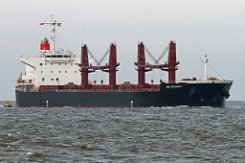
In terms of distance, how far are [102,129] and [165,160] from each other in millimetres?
16358

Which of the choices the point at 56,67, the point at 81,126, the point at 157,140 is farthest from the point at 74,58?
the point at 157,140

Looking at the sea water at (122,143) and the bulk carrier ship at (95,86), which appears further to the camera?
the bulk carrier ship at (95,86)

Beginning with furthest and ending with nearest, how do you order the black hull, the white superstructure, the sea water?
the white superstructure
the black hull
the sea water

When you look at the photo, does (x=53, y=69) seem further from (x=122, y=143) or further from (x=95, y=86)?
(x=122, y=143)

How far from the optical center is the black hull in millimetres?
82750

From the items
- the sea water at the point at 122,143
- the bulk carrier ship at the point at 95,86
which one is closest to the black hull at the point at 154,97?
the bulk carrier ship at the point at 95,86

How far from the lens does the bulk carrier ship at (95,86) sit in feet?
274

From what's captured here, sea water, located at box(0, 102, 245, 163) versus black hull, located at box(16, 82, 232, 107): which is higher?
black hull, located at box(16, 82, 232, 107)

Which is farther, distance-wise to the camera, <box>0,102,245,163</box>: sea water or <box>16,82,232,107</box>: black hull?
<box>16,82,232,107</box>: black hull

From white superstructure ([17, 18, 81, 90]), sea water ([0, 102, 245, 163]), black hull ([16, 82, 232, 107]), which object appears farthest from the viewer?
white superstructure ([17, 18, 81, 90])

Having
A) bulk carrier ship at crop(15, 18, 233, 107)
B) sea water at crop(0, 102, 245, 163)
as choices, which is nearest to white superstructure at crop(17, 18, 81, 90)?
bulk carrier ship at crop(15, 18, 233, 107)

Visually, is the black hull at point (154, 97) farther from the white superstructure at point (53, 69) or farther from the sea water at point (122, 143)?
the sea water at point (122, 143)

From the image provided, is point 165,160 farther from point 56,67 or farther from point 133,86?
point 56,67

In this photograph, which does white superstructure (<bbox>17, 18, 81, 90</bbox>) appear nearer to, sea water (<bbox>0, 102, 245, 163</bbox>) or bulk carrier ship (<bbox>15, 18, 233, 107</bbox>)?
bulk carrier ship (<bbox>15, 18, 233, 107</bbox>)
